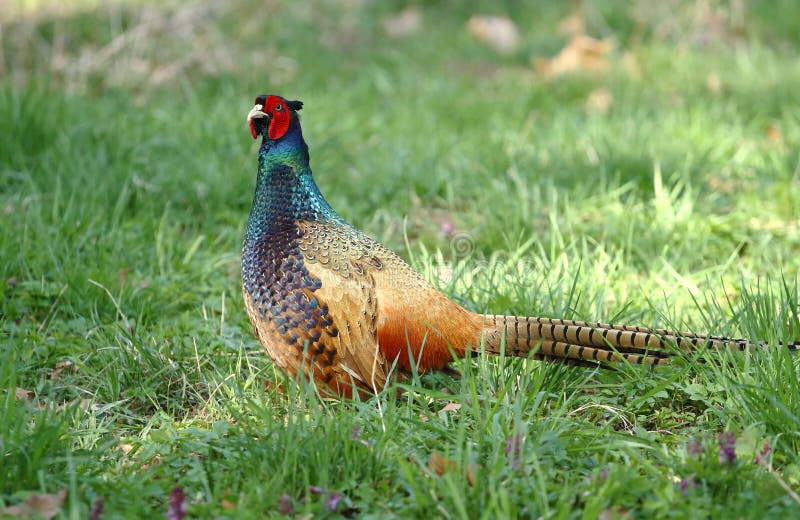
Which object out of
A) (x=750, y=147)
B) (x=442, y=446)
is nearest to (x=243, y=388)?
(x=442, y=446)

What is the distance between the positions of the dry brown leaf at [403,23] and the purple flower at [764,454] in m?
6.22

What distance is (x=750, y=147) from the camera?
5.39 m

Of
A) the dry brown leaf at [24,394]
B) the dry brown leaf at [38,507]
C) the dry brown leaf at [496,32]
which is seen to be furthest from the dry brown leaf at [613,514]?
the dry brown leaf at [496,32]

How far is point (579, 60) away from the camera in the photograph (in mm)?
6938

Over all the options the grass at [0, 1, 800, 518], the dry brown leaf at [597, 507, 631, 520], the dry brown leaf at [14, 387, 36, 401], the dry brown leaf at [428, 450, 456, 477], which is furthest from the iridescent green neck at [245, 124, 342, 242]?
the dry brown leaf at [597, 507, 631, 520]

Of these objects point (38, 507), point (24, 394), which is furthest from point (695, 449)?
point (24, 394)

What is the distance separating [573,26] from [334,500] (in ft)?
21.0

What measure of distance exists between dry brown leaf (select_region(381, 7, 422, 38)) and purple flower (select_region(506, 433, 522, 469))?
6160 mm

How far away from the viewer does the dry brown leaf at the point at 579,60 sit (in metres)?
6.90

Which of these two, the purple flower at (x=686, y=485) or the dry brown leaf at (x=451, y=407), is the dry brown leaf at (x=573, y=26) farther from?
the purple flower at (x=686, y=485)

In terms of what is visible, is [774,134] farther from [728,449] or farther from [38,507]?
[38,507]

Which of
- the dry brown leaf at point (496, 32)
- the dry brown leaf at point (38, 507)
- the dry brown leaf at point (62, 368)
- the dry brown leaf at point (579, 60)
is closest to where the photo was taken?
the dry brown leaf at point (38, 507)

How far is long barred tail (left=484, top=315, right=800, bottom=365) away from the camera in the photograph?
277 centimetres

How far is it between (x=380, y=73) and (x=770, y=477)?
199 inches
